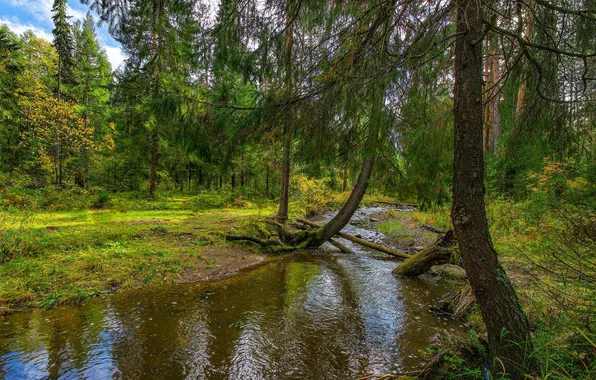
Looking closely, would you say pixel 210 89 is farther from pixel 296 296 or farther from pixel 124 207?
pixel 124 207

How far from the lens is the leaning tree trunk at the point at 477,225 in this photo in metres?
2.18

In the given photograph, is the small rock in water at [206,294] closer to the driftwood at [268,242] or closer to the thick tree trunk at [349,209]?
the driftwood at [268,242]

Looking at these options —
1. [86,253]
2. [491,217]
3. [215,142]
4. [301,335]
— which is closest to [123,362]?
[301,335]

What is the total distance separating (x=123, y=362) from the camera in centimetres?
329

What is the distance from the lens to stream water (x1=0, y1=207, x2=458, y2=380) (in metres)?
3.24

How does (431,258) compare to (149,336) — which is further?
(431,258)

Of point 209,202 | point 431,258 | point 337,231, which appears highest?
point 209,202

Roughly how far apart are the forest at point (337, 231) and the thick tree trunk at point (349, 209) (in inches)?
3.6

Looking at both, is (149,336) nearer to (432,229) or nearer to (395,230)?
(432,229)

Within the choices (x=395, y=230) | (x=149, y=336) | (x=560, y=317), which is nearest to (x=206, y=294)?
(x=149, y=336)

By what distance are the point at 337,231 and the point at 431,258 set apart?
10.4ft

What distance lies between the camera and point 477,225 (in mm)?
2219

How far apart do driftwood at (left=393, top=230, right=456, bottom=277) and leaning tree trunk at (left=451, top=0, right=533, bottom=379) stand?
427cm

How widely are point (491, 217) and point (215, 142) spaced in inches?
340
